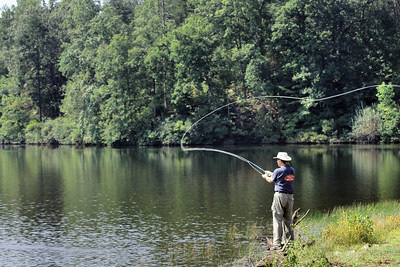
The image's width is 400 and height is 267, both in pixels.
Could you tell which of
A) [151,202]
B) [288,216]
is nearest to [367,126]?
[151,202]

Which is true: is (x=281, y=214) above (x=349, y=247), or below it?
above

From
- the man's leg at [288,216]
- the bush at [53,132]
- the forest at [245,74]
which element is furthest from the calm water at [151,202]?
the bush at [53,132]

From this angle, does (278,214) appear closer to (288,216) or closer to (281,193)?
(288,216)

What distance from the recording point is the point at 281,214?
11.3 metres

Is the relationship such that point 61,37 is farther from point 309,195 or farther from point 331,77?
point 309,195

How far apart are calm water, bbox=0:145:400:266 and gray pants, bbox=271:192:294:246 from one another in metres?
1.89

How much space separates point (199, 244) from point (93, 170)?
21.1 m

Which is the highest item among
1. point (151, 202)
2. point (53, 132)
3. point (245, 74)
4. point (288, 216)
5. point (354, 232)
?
point (245, 74)

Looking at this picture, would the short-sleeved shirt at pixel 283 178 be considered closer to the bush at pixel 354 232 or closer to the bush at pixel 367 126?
the bush at pixel 354 232

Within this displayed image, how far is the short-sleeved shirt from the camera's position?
11109mm

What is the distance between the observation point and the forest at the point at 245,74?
52594 mm

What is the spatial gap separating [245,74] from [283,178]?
4420 cm

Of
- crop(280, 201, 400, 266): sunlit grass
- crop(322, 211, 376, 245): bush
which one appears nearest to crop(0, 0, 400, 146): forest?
crop(280, 201, 400, 266): sunlit grass

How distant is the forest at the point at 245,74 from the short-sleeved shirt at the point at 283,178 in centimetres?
4076
